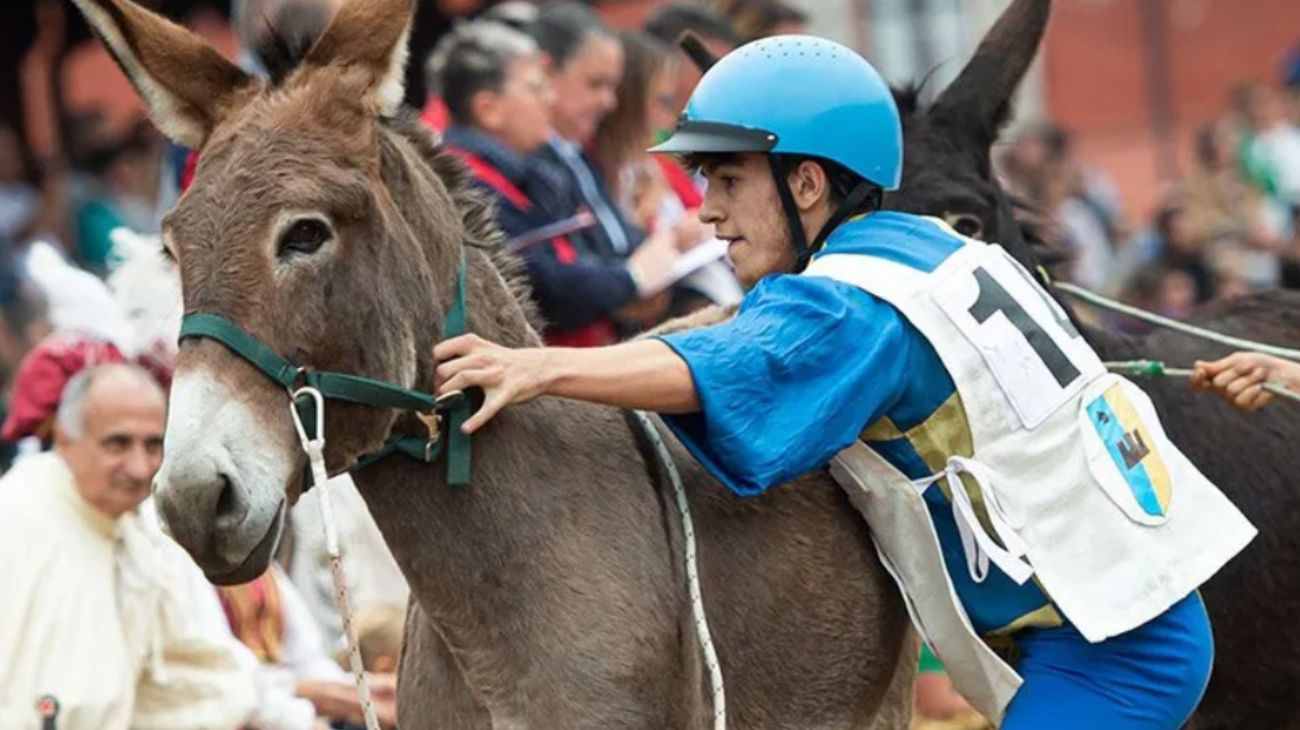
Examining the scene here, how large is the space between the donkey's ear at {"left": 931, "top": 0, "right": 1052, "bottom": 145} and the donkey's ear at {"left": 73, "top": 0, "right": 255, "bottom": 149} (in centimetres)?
273

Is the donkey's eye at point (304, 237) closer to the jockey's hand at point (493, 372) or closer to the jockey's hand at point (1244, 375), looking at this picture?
the jockey's hand at point (493, 372)

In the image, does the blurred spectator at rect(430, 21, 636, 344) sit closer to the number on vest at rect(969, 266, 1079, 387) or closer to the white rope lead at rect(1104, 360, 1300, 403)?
the white rope lead at rect(1104, 360, 1300, 403)

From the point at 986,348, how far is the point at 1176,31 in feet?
92.9

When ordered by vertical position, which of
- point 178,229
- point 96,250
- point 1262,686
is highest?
point 178,229

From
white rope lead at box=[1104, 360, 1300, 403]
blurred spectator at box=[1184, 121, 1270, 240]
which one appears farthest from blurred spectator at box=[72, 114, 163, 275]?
white rope lead at box=[1104, 360, 1300, 403]

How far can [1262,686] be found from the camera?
6.96 meters

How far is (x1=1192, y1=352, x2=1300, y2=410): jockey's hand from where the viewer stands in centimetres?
618

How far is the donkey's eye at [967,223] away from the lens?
7.11 metres

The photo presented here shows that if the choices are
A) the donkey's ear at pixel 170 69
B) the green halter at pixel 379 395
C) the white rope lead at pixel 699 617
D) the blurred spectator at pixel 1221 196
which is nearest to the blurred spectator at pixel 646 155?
the white rope lead at pixel 699 617

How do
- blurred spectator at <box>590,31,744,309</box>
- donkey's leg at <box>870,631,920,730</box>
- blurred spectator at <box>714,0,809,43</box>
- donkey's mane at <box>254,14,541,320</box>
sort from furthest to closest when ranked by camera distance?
blurred spectator at <box>714,0,809,43</box>
blurred spectator at <box>590,31,744,309</box>
donkey's leg at <box>870,631,920,730</box>
donkey's mane at <box>254,14,541,320</box>

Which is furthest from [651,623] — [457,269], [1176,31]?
[1176,31]

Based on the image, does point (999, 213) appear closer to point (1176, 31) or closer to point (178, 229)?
point (178, 229)

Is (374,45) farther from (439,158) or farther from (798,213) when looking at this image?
(798,213)

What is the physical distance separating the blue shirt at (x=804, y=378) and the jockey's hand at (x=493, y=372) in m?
0.30
